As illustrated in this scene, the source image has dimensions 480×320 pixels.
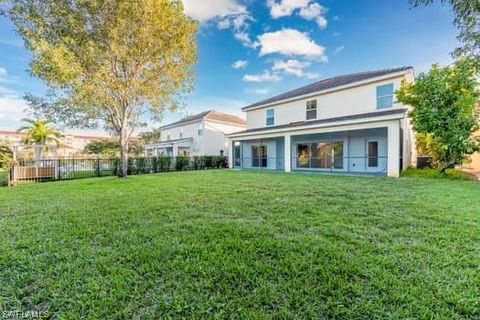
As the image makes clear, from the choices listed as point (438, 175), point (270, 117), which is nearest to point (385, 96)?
point (438, 175)

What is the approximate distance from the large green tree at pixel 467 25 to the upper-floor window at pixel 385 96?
10.7 ft

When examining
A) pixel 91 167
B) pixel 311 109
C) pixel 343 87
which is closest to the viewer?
pixel 343 87

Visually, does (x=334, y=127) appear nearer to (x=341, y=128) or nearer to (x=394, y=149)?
(x=341, y=128)

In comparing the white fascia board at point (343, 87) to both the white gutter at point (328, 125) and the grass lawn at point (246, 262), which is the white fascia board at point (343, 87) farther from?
the grass lawn at point (246, 262)

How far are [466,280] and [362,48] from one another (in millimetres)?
14283

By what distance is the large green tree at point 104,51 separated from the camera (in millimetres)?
10117

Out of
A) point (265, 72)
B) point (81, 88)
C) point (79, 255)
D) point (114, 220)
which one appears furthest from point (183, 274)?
point (265, 72)

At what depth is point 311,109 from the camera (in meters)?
17.2

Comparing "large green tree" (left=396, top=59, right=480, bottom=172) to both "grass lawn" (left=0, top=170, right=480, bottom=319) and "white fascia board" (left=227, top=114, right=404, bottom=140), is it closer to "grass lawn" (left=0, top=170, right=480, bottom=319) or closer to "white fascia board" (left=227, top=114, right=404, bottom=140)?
"white fascia board" (left=227, top=114, right=404, bottom=140)

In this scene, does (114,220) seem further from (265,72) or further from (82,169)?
(265,72)

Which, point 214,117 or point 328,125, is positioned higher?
point 214,117

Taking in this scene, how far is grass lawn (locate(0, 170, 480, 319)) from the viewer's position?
2143mm

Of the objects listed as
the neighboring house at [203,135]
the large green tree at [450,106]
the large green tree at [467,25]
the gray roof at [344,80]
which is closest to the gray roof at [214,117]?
A: the neighboring house at [203,135]

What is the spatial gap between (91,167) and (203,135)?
36.3 ft
